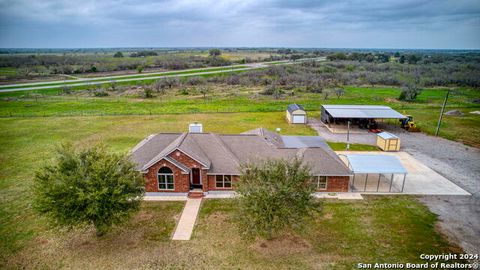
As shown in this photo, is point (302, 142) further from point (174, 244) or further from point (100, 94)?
point (100, 94)

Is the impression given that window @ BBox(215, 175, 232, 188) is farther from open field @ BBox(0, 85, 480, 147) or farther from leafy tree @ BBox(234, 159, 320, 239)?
open field @ BBox(0, 85, 480, 147)

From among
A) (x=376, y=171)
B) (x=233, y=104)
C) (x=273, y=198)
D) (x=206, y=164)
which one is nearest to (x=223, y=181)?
(x=206, y=164)

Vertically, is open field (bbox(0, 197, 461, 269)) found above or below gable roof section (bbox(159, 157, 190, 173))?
below

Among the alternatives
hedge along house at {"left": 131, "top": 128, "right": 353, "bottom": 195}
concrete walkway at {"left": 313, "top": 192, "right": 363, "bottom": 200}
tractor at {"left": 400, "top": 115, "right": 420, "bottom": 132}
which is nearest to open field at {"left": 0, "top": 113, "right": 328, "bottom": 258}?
hedge along house at {"left": 131, "top": 128, "right": 353, "bottom": 195}

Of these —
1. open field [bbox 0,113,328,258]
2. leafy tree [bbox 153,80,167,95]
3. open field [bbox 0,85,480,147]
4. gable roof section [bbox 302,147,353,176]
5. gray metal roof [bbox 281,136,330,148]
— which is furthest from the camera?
leafy tree [bbox 153,80,167,95]

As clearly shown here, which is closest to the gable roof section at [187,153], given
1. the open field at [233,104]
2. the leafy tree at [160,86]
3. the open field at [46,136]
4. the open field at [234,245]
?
the open field at [234,245]

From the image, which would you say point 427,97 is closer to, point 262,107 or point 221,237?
point 262,107

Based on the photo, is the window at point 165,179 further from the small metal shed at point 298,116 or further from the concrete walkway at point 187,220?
the small metal shed at point 298,116
